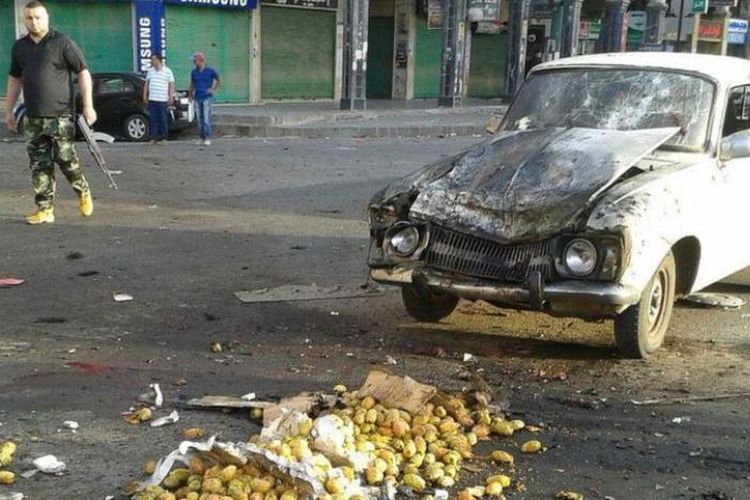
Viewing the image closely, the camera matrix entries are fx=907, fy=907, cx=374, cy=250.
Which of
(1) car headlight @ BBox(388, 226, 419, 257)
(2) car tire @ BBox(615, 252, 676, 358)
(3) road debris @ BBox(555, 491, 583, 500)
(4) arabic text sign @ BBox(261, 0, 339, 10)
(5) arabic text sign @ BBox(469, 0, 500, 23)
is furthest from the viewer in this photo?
(4) arabic text sign @ BBox(261, 0, 339, 10)

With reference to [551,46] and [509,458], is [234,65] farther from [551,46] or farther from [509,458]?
[509,458]

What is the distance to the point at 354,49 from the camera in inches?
977

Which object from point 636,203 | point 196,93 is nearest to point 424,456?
point 636,203

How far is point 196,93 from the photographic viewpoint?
1783 cm

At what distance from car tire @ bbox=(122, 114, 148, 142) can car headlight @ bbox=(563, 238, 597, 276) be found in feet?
50.3

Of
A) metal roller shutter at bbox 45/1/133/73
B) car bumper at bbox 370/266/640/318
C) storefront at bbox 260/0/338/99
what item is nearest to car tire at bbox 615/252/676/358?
car bumper at bbox 370/266/640/318

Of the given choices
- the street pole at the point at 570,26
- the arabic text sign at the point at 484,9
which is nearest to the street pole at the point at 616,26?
the street pole at the point at 570,26

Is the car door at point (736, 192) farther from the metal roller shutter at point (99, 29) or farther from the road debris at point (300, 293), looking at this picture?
the metal roller shutter at point (99, 29)

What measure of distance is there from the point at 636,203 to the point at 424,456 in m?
1.92

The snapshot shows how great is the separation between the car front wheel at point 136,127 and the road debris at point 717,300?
14216mm

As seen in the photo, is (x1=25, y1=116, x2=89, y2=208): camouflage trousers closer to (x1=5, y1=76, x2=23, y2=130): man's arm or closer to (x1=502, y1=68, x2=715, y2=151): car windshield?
(x1=5, y1=76, x2=23, y2=130): man's arm

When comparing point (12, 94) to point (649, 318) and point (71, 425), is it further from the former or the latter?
point (649, 318)

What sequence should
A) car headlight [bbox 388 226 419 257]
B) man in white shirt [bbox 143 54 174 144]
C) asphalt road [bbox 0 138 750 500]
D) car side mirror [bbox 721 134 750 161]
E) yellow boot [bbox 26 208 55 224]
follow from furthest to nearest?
1. man in white shirt [bbox 143 54 174 144]
2. yellow boot [bbox 26 208 55 224]
3. car side mirror [bbox 721 134 750 161]
4. car headlight [bbox 388 226 419 257]
5. asphalt road [bbox 0 138 750 500]

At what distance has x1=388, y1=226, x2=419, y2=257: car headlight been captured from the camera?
537 cm
